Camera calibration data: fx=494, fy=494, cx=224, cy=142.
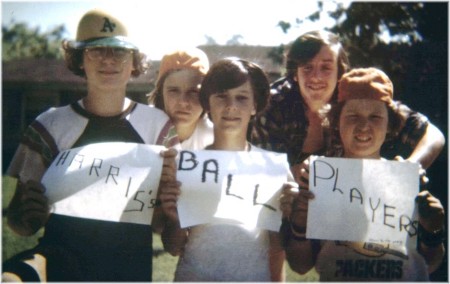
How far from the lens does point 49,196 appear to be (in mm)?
1540

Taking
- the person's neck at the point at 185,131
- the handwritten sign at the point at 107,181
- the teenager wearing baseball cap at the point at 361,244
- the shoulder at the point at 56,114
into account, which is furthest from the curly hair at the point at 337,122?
the shoulder at the point at 56,114

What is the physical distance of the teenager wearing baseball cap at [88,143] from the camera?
155cm

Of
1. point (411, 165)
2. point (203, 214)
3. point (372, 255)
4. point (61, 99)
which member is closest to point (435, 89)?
point (411, 165)

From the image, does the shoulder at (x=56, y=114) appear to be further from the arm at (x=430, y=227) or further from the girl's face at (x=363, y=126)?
the arm at (x=430, y=227)

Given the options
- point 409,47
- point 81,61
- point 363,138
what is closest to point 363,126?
point 363,138

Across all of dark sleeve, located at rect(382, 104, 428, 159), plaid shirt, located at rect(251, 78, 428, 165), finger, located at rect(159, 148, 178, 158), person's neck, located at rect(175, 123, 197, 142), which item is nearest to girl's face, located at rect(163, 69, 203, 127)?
person's neck, located at rect(175, 123, 197, 142)

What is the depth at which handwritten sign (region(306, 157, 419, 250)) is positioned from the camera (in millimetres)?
1585

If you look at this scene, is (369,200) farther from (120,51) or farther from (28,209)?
(28,209)

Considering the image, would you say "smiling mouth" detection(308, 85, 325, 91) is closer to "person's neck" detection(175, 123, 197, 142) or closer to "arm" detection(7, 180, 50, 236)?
"person's neck" detection(175, 123, 197, 142)

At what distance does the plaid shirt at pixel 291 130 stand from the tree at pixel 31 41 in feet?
2.51

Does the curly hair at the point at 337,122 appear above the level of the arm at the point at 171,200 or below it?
above

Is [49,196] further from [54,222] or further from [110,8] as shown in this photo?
[110,8]

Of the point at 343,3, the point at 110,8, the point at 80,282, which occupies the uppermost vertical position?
the point at 343,3

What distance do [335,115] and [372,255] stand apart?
473 millimetres
